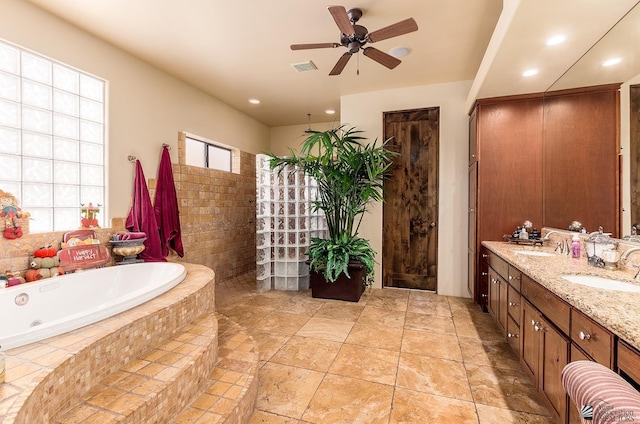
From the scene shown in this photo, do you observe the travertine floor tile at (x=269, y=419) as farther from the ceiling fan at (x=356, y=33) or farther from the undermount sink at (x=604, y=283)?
the ceiling fan at (x=356, y=33)

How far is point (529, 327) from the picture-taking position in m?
1.76

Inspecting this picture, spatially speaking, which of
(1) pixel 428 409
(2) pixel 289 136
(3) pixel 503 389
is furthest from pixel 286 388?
(2) pixel 289 136

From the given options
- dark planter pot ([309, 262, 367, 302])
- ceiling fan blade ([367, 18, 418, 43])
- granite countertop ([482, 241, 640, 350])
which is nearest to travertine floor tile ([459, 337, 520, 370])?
granite countertop ([482, 241, 640, 350])

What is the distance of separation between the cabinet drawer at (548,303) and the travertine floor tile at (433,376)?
2.29 ft

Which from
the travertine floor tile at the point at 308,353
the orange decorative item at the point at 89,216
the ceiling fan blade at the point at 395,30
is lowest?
the travertine floor tile at the point at 308,353

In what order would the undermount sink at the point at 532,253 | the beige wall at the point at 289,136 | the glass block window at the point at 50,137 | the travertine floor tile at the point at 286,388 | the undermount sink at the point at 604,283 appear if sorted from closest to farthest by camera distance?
the undermount sink at the point at 604,283, the travertine floor tile at the point at 286,388, the glass block window at the point at 50,137, the undermount sink at the point at 532,253, the beige wall at the point at 289,136

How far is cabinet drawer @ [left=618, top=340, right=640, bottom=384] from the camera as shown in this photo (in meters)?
0.88

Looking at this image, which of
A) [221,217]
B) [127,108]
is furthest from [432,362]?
[127,108]

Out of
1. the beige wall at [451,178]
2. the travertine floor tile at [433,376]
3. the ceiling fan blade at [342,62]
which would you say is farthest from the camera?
the beige wall at [451,178]

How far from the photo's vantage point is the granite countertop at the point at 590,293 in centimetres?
96

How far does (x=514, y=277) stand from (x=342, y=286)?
188cm

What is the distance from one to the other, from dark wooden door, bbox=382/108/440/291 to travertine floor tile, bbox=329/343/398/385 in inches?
70.1

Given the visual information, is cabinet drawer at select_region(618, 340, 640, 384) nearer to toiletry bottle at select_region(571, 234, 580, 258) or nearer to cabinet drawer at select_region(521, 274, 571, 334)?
cabinet drawer at select_region(521, 274, 571, 334)

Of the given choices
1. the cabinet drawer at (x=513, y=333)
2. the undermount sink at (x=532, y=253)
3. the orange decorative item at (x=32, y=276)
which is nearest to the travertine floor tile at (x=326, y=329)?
the cabinet drawer at (x=513, y=333)
